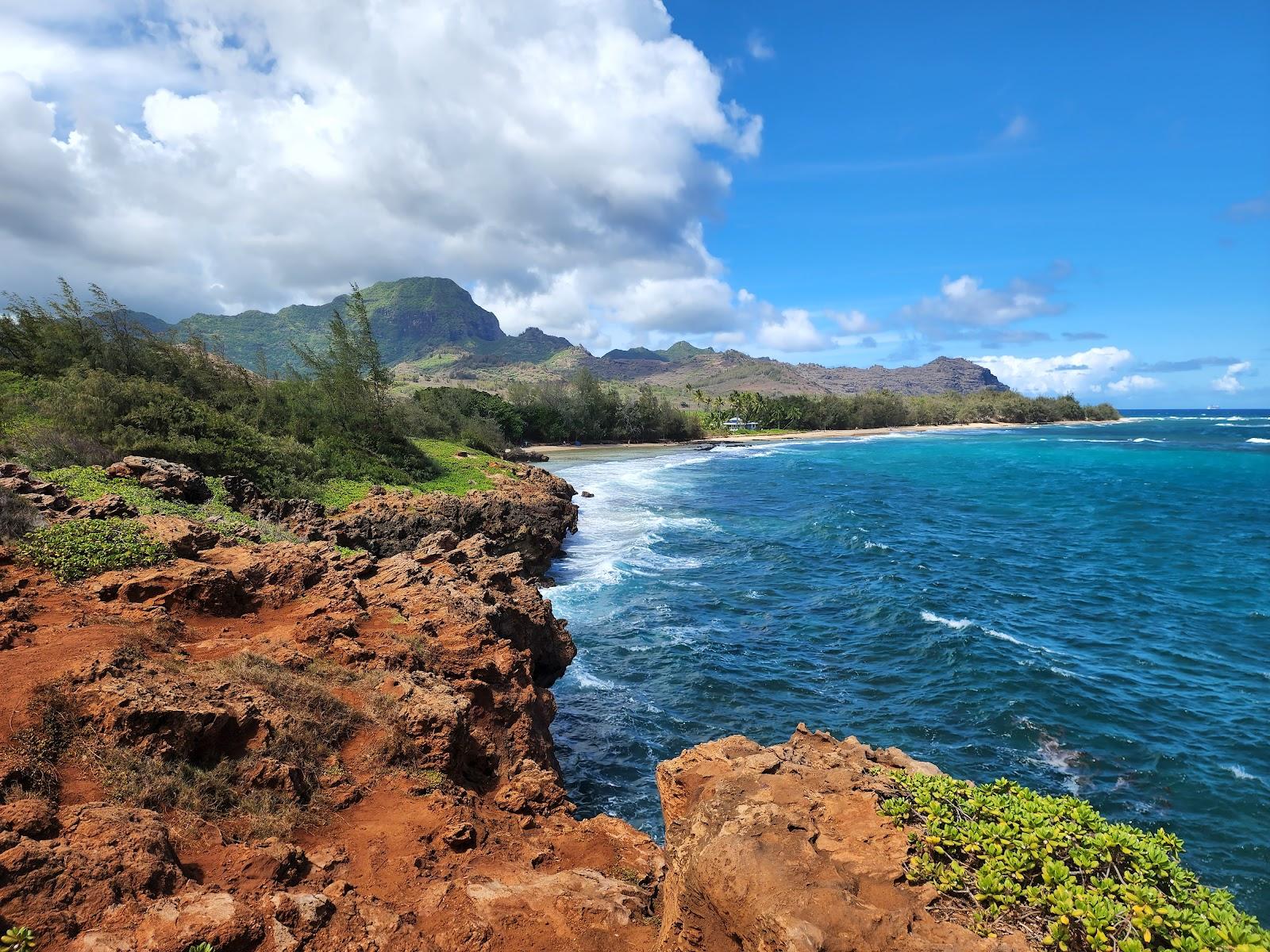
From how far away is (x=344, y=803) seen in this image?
21.3 feet

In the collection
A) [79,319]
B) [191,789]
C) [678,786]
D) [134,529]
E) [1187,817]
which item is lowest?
[1187,817]

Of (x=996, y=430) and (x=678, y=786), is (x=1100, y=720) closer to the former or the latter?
(x=678, y=786)

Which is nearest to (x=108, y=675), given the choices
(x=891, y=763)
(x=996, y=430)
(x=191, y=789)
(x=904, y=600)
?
(x=191, y=789)

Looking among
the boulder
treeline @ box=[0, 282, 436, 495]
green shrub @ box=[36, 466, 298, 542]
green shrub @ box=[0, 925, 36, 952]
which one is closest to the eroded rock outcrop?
green shrub @ box=[0, 925, 36, 952]

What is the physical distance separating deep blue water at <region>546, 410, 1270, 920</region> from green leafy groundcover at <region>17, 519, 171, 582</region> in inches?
335

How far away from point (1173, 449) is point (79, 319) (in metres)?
119

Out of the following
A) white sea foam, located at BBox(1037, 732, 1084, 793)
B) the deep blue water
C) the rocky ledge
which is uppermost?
the rocky ledge

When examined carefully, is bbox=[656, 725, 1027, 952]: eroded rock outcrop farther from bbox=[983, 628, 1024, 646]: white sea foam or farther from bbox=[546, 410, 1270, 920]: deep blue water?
bbox=[983, 628, 1024, 646]: white sea foam

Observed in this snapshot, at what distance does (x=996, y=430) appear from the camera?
455ft

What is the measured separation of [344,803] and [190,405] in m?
20.3

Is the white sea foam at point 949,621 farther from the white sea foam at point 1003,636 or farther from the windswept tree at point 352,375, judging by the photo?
the windswept tree at point 352,375

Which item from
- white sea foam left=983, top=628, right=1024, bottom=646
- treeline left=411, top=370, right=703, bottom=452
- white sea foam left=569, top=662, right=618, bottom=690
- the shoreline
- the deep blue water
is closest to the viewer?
the deep blue water

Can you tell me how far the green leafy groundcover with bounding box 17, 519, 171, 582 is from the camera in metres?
9.00

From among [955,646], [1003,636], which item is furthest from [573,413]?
[955,646]
